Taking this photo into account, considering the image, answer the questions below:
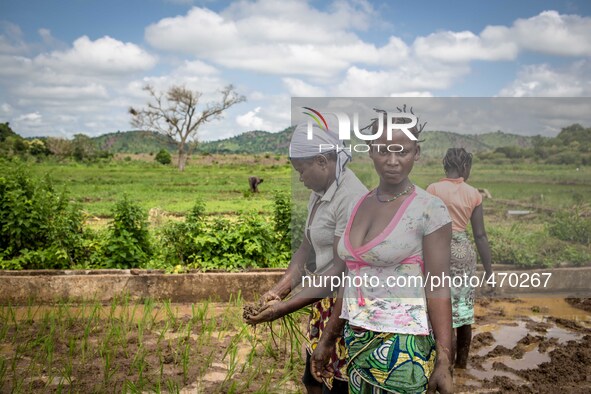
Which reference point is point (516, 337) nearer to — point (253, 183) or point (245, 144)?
point (253, 183)

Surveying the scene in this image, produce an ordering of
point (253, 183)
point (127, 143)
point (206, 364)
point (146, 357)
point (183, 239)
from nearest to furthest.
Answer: point (206, 364)
point (146, 357)
point (183, 239)
point (253, 183)
point (127, 143)

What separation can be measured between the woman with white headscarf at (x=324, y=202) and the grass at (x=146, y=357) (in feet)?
2.68

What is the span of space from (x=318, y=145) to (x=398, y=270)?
0.62 meters

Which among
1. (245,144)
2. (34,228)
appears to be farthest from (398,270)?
(245,144)

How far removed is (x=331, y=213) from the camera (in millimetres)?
2436

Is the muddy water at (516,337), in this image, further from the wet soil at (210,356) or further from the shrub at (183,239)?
the shrub at (183,239)

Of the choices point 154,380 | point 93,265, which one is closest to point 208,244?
point 93,265

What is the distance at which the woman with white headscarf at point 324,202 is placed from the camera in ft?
7.89

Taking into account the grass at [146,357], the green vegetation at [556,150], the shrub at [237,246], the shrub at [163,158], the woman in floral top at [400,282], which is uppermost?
the shrub at [163,158]

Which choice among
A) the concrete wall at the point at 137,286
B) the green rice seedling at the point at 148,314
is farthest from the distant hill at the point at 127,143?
the green rice seedling at the point at 148,314

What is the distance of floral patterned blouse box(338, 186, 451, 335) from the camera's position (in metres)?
2.06

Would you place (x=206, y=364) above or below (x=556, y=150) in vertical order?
below

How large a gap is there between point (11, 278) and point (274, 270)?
2561 mm

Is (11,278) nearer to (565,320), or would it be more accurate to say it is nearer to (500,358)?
(500,358)
